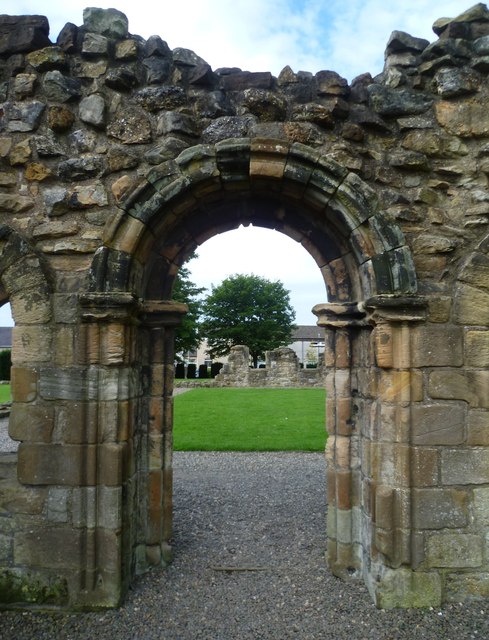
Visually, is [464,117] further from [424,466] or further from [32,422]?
[32,422]

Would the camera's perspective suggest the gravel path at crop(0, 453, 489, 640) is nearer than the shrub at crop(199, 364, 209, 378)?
Yes

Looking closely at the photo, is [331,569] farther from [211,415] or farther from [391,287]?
[211,415]

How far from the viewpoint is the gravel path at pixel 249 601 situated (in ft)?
11.4

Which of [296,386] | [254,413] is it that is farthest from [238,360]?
[254,413]

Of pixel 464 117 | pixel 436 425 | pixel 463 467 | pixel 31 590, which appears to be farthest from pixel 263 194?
pixel 31 590

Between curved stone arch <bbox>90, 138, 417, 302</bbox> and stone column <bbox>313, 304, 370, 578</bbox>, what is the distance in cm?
33

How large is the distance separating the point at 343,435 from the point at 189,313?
27.6m

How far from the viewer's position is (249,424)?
40.2 ft

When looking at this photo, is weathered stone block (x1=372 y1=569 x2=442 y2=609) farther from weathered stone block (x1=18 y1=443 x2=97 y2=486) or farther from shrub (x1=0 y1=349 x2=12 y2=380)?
shrub (x1=0 y1=349 x2=12 y2=380)

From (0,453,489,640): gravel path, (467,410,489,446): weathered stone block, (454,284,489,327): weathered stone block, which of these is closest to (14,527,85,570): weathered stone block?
(0,453,489,640): gravel path

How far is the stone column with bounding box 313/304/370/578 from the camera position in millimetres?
4289

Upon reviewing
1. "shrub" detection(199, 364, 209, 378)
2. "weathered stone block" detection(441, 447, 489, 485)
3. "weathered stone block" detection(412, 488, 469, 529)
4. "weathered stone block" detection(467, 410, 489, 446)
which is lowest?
"shrub" detection(199, 364, 209, 378)

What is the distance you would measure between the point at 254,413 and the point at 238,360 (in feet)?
35.8

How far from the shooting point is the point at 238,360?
24.9 m
